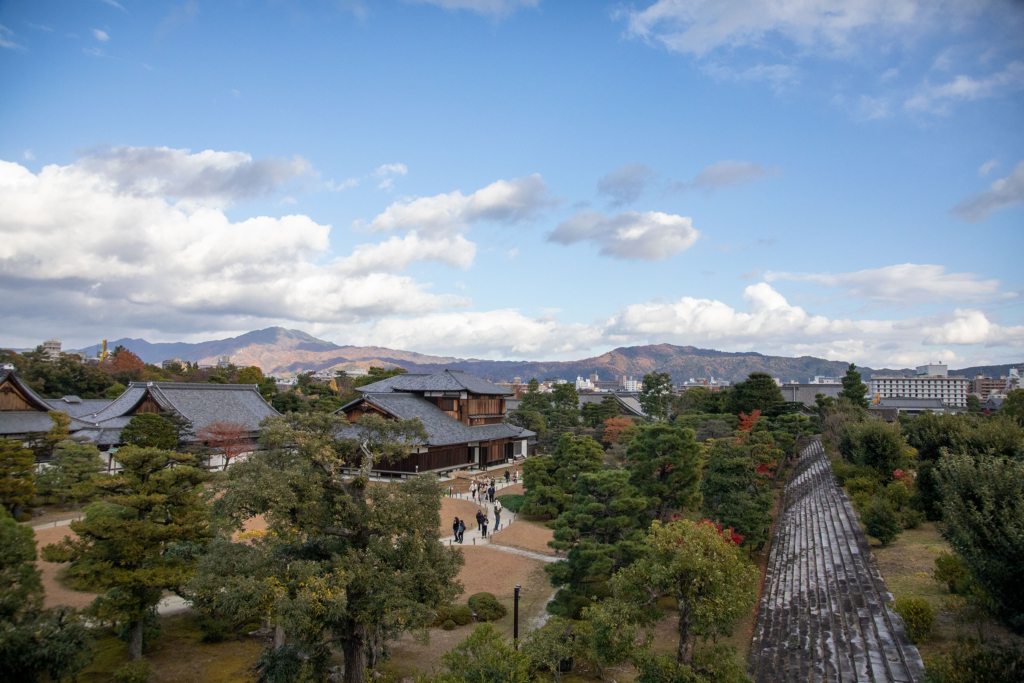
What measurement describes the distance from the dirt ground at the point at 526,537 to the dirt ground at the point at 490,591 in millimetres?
1054

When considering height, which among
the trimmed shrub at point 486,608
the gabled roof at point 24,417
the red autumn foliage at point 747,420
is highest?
the gabled roof at point 24,417

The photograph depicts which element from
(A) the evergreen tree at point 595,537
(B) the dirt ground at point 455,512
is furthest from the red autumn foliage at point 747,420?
(A) the evergreen tree at point 595,537

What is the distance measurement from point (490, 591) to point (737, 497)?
406 inches

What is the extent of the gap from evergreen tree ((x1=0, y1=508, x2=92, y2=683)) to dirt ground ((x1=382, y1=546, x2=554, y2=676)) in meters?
6.58

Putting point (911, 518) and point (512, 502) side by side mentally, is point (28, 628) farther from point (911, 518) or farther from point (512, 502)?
point (911, 518)

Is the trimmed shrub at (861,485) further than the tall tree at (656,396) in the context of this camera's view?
No

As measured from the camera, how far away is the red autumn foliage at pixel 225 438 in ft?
105

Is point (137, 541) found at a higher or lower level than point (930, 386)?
lower

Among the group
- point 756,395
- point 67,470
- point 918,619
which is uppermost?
point 756,395

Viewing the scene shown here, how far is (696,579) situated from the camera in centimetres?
1127

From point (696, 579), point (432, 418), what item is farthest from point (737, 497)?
point (432, 418)

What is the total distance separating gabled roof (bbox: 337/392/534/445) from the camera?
1419 inches

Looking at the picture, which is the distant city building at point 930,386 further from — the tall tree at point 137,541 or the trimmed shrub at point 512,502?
the tall tree at point 137,541

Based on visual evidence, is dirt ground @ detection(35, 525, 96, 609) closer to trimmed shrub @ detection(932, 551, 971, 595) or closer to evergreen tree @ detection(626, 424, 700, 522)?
evergreen tree @ detection(626, 424, 700, 522)
